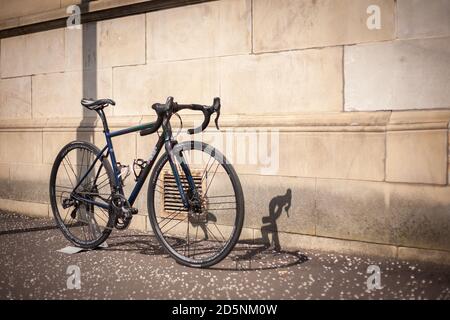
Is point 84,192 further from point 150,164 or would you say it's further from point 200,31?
point 200,31

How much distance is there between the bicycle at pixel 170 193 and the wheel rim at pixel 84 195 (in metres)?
0.01

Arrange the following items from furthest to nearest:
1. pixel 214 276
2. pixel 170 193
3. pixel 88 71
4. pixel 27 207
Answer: pixel 27 207 → pixel 88 71 → pixel 170 193 → pixel 214 276

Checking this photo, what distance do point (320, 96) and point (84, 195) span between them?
2578mm

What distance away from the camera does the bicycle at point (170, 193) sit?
399 cm

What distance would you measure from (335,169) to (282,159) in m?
0.55

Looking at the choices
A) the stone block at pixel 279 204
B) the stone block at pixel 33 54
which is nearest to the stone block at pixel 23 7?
the stone block at pixel 33 54

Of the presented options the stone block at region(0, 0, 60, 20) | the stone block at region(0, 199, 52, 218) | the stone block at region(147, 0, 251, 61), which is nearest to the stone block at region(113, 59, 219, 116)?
the stone block at region(147, 0, 251, 61)

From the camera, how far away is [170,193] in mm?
5383

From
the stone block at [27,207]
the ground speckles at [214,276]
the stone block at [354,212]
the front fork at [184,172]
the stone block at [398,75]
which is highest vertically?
the stone block at [398,75]

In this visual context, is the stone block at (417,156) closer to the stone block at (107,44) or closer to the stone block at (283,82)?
the stone block at (283,82)

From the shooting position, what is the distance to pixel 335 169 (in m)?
4.51

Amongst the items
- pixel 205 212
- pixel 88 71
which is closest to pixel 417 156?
pixel 205 212
